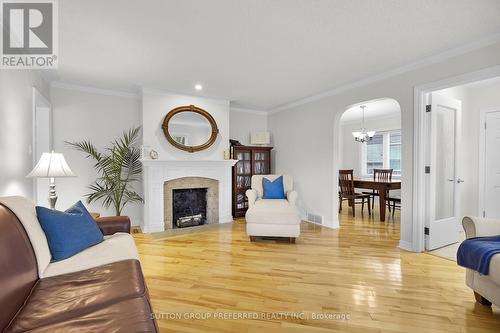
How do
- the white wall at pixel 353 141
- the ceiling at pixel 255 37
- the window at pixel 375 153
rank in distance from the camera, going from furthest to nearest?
the window at pixel 375 153 → the white wall at pixel 353 141 → the ceiling at pixel 255 37

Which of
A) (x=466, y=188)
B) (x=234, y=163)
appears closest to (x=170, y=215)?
(x=234, y=163)

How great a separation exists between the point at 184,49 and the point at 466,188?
14.7ft

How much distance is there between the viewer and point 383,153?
20.6ft

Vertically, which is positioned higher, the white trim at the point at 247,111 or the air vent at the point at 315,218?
the white trim at the point at 247,111

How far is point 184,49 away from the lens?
2512 millimetres

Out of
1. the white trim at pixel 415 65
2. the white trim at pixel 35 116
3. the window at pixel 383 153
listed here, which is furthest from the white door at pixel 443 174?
the white trim at pixel 35 116

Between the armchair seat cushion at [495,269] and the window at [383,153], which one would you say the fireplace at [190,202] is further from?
the window at [383,153]

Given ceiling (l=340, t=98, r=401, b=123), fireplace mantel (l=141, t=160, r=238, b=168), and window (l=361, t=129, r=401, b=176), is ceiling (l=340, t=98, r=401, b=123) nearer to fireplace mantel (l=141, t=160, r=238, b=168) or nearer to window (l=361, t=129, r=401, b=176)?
window (l=361, t=129, r=401, b=176)

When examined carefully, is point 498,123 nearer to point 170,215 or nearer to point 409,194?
point 409,194

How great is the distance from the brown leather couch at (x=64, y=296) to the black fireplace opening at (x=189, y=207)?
2.73 m

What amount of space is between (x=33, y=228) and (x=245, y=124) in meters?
4.29

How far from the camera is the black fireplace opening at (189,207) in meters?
4.19

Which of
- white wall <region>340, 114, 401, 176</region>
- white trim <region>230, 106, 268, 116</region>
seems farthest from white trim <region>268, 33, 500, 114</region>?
white wall <region>340, 114, 401, 176</region>

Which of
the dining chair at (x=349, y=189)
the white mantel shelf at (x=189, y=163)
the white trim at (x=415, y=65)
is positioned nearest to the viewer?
the white trim at (x=415, y=65)
